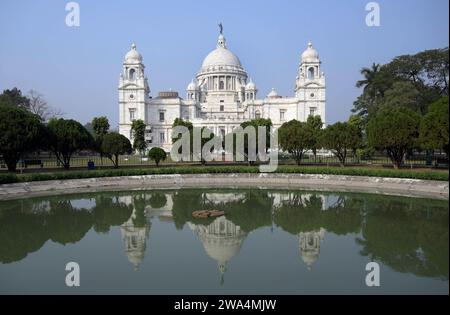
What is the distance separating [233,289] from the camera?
8.84m

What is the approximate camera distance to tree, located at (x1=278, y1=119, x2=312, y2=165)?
111ft

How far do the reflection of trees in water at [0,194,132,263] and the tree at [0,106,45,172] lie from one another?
7574 millimetres

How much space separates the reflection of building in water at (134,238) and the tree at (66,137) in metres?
16.6

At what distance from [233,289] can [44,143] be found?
26050 mm

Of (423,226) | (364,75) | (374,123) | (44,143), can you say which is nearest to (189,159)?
(44,143)

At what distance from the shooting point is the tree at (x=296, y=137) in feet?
111

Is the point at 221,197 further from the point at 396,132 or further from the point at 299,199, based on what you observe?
the point at 396,132

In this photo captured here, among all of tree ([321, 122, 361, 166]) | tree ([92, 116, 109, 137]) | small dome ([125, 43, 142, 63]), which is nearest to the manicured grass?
tree ([321, 122, 361, 166])

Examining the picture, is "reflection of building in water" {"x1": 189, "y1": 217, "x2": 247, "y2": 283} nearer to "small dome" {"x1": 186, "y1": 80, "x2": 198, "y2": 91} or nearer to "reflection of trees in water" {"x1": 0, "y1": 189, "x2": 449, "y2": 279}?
"reflection of trees in water" {"x1": 0, "y1": 189, "x2": 449, "y2": 279}

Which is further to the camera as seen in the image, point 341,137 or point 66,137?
point 341,137

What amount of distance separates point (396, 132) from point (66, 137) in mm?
26034

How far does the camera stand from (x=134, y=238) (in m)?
13.9

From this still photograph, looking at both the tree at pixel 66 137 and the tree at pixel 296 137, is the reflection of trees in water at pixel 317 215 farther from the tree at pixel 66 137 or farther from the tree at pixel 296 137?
the tree at pixel 66 137

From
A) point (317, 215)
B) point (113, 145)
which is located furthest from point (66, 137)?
point (317, 215)
